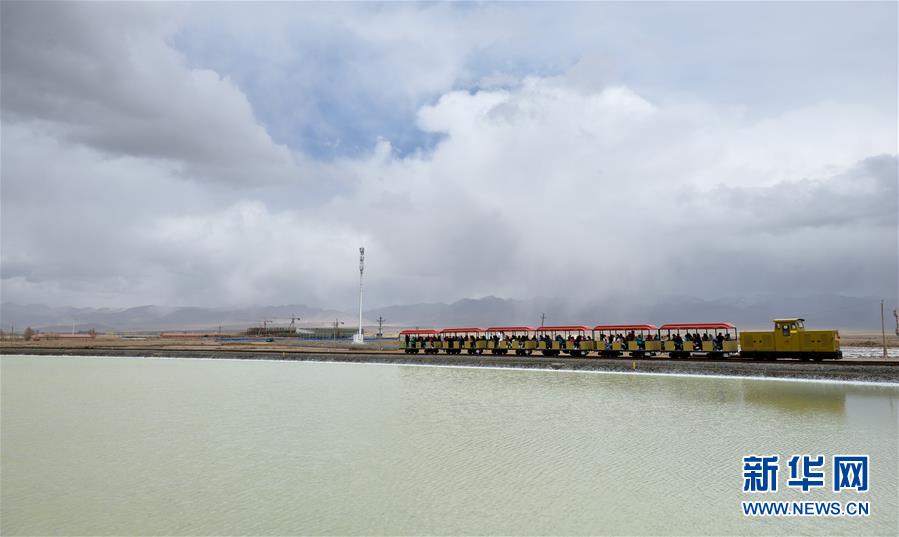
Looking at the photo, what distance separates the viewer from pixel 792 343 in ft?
129

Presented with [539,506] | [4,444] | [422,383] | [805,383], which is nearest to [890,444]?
[539,506]

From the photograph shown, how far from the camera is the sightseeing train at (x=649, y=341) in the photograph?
39156 millimetres

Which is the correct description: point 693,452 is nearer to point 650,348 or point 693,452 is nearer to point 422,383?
point 422,383

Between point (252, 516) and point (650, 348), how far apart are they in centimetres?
4169

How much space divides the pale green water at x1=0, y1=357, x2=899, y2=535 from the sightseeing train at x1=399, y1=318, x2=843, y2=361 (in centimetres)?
868

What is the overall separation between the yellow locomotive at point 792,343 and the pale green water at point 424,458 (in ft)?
24.6

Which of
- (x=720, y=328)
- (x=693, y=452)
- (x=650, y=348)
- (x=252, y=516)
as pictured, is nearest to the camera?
(x=252, y=516)

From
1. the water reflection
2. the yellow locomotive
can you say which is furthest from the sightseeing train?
the water reflection

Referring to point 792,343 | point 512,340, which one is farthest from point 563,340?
point 792,343

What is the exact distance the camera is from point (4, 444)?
58.2 ft

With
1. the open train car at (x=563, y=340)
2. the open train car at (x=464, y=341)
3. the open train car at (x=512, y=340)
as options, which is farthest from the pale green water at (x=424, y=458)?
the open train car at (x=464, y=341)

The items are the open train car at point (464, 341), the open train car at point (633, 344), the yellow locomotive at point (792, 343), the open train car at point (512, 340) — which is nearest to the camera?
the yellow locomotive at point (792, 343)

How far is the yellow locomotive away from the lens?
1487 inches

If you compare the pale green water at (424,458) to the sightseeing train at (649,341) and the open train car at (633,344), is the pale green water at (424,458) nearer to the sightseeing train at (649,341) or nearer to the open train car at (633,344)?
the sightseeing train at (649,341)
